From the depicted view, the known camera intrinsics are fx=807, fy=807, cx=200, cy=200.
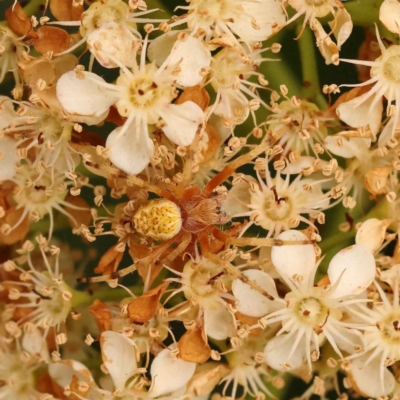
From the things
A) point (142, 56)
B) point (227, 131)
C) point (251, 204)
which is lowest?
point (251, 204)

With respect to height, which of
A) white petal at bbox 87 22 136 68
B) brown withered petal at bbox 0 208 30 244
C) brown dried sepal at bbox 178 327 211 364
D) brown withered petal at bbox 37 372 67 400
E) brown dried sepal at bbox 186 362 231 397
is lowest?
brown withered petal at bbox 37 372 67 400

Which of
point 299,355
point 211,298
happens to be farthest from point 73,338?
point 299,355

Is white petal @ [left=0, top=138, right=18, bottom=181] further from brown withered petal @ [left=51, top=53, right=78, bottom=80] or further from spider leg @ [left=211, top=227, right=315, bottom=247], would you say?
spider leg @ [left=211, top=227, right=315, bottom=247]

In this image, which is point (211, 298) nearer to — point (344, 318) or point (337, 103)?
point (344, 318)

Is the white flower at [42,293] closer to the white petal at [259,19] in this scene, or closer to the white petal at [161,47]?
the white petal at [161,47]

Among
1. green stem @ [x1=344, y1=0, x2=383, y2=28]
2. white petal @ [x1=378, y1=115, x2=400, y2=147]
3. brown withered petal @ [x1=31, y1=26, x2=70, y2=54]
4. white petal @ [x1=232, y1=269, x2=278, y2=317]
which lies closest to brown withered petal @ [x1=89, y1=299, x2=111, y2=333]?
white petal @ [x1=232, y1=269, x2=278, y2=317]

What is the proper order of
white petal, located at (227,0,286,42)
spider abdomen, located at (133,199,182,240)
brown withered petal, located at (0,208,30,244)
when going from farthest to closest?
brown withered petal, located at (0,208,30,244)
white petal, located at (227,0,286,42)
spider abdomen, located at (133,199,182,240)

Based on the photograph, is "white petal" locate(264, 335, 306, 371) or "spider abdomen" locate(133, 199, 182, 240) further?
"white petal" locate(264, 335, 306, 371)

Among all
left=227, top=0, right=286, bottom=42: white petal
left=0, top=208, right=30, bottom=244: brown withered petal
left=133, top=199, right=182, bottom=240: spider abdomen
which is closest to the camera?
left=133, top=199, right=182, bottom=240: spider abdomen
